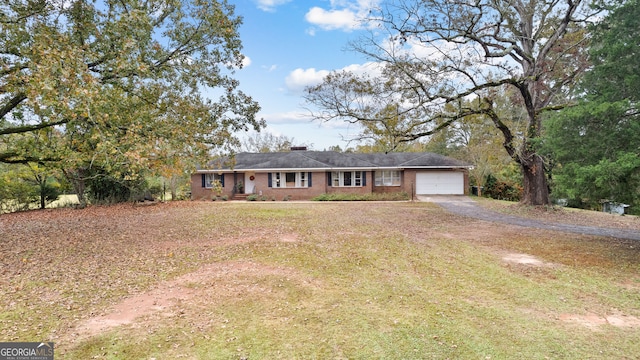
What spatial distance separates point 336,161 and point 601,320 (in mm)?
23563

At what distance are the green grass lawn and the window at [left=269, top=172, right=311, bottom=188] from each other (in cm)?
1589

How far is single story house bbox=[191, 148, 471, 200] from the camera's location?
26.7m

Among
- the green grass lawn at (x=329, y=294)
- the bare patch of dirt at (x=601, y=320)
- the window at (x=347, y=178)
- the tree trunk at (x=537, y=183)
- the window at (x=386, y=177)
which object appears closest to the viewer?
the green grass lawn at (x=329, y=294)

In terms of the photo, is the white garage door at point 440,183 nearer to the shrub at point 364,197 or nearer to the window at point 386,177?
the window at point 386,177

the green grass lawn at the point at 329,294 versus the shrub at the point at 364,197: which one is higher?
the shrub at the point at 364,197

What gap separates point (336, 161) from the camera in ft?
91.4

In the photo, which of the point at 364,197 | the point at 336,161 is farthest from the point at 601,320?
the point at 336,161

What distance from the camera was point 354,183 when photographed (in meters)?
27.2

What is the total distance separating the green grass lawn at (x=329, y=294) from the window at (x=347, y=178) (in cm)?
1609

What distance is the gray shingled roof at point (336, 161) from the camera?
26.7 metres

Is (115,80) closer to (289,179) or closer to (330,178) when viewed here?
(289,179)

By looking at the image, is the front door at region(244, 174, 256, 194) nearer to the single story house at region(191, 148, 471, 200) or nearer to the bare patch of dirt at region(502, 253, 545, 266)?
the single story house at region(191, 148, 471, 200)

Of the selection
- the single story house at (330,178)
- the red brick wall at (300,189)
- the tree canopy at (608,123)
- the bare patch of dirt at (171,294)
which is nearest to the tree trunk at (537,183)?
the single story house at (330,178)

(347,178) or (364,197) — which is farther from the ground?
(347,178)
